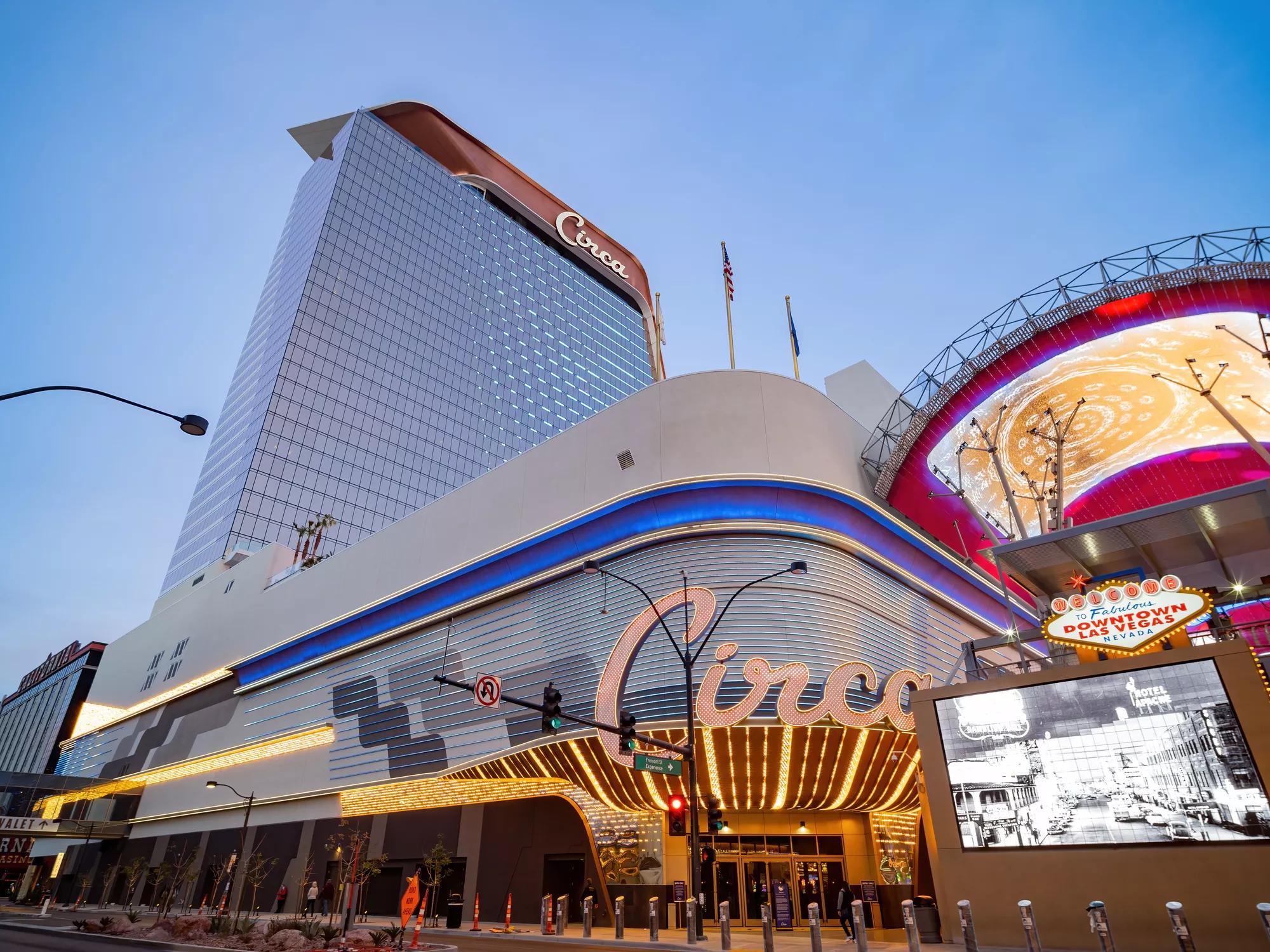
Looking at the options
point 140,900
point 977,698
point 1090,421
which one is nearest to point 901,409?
point 1090,421

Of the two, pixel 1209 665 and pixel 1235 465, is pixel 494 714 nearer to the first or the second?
pixel 1209 665

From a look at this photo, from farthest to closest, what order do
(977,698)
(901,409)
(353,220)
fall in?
(353,220)
(901,409)
(977,698)

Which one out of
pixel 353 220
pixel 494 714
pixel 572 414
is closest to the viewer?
pixel 494 714

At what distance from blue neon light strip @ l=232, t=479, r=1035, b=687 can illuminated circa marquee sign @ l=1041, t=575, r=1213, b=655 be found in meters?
11.1

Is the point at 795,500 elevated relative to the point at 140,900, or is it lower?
elevated

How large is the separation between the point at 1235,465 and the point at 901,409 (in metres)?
15.4

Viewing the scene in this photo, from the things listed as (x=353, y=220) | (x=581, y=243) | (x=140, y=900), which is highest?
(x=581, y=243)

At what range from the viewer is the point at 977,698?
19234 millimetres

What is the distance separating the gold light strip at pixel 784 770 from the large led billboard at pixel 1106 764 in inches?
210

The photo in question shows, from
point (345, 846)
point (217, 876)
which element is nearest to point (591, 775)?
point (345, 846)

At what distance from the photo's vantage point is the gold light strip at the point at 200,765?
1652 inches

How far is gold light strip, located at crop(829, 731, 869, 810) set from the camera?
2386cm

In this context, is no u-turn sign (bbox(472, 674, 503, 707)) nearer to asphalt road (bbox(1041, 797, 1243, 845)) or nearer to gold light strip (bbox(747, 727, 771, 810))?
gold light strip (bbox(747, 727, 771, 810))

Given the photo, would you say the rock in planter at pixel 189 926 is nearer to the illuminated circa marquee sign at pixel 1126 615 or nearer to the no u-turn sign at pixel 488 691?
the no u-turn sign at pixel 488 691
